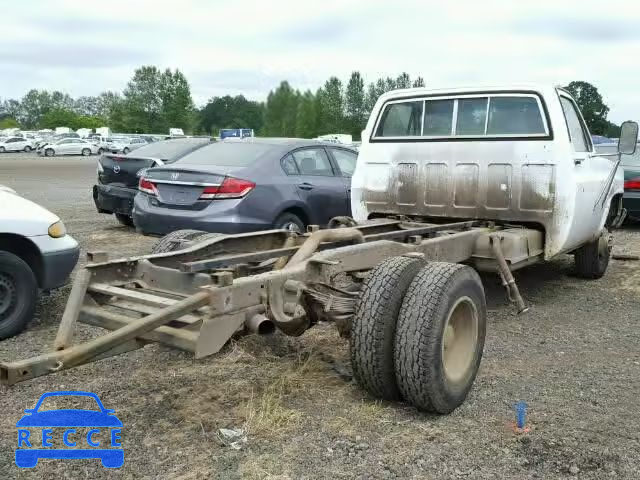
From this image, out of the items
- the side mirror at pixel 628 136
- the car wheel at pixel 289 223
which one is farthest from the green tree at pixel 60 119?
the side mirror at pixel 628 136

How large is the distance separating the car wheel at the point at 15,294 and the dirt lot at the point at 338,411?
0.11 meters

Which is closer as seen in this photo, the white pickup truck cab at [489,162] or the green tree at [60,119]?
the white pickup truck cab at [489,162]

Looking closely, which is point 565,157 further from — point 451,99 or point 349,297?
point 349,297

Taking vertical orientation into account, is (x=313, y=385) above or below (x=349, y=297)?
below

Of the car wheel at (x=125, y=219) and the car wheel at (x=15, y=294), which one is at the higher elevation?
the car wheel at (x=15, y=294)

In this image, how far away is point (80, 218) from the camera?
1260 cm

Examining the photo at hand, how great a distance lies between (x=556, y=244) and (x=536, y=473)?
10.2 ft

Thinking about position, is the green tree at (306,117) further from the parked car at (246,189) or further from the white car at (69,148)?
the parked car at (246,189)

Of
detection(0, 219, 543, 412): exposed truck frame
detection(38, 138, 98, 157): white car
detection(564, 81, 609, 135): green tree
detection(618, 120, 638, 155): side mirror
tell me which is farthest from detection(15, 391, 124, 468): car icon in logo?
detection(38, 138, 98, 157): white car

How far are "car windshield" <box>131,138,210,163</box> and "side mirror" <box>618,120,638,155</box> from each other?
6117 mm

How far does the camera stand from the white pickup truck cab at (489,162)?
5.78 metres

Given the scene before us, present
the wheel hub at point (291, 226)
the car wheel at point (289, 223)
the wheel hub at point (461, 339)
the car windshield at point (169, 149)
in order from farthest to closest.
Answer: the car windshield at point (169, 149), the wheel hub at point (291, 226), the car wheel at point (289, 223), the wheel hub at point (461, 339)

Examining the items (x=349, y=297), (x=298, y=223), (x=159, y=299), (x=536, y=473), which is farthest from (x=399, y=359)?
(x=298, y=223)

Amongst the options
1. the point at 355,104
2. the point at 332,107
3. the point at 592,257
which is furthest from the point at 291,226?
the point at 355,104
